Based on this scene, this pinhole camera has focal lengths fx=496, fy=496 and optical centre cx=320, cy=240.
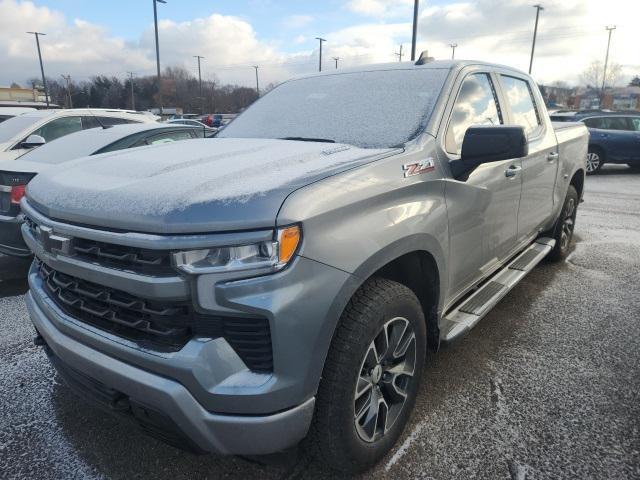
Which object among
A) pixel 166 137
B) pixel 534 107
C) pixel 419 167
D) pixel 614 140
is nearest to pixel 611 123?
pixel 614 140

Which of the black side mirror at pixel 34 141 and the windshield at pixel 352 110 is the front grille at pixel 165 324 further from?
the black side mirror at pixel 34 141

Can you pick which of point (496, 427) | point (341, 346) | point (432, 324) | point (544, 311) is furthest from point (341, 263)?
point (544, 311)

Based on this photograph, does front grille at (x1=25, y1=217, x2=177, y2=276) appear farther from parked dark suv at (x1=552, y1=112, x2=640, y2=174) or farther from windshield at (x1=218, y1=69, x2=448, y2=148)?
parked dark suv at (x1=552, y1=112, x2=640, y2=174)

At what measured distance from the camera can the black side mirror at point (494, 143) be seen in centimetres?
238

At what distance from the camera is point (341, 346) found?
1895mm

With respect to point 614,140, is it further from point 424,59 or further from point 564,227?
point 424,59

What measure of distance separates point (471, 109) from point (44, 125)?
20.9ft

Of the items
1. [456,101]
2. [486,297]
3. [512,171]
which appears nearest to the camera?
[456,101]

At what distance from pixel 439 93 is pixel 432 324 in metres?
1.29

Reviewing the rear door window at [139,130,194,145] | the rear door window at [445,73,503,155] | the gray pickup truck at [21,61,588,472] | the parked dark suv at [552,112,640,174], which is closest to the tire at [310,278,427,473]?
the gray pickup truck at [21,61,588,472]

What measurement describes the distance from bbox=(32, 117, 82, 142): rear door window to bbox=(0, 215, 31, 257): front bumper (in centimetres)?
299

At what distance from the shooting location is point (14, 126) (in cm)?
708

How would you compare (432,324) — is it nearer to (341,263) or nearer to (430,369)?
(430,369)

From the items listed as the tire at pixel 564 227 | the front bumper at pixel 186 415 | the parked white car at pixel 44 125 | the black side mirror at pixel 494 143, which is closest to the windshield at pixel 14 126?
the parked white car at pixel 44 125
